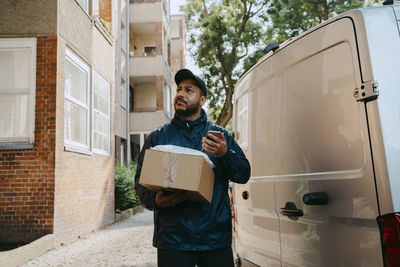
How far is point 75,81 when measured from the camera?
9250 mm

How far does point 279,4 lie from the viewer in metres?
19.2

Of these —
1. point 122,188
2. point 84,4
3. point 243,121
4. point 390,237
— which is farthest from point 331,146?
point 122,188

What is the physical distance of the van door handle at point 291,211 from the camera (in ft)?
10.1

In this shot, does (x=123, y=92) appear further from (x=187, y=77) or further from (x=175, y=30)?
(x=187, y=77)

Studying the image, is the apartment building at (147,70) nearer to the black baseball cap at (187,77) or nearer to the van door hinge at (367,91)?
the black baseball cap at (187,77)

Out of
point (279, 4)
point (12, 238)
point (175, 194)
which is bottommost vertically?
point (12, 238)

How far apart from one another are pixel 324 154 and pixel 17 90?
22.0 ft

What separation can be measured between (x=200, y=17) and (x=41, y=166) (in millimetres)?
16742

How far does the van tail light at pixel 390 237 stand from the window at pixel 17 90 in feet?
22.5

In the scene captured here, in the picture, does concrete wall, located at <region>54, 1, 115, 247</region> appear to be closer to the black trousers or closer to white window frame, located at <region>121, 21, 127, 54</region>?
the black trousers

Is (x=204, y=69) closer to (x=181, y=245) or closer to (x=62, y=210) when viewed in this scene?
(x=62, y=210)

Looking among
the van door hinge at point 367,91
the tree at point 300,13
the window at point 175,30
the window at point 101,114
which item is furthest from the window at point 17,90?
the window at point 175,30

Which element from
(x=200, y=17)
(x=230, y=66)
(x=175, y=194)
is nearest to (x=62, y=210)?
(x=175, y=194)

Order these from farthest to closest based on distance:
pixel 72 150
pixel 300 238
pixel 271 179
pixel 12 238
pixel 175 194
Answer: pixel 72 150
pixel 12 238
pixel 271 179
pixel 300 238
pixel 175 194
